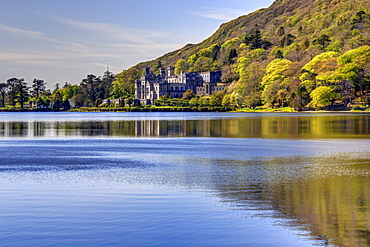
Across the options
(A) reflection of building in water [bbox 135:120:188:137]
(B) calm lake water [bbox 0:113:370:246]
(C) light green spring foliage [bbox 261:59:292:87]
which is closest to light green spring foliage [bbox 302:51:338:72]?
(C) light green spring foliage [bbox 261:59:292:87]

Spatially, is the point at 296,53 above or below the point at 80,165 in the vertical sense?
above

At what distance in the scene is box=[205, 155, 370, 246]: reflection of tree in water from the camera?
13.1m

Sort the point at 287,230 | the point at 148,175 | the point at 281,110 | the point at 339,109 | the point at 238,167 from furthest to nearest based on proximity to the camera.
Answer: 1. the point at 281,110
2. the point at 339,109
3. the point at 238,167
4. the point at 148,175
5. the point at 287,230

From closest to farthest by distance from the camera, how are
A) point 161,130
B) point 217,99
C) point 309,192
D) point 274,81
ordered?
point 309,192, point 161,130, point 274,81, point 217,99

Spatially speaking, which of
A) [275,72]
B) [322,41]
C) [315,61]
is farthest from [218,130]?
[322,41]

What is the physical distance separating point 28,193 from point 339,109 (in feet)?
386

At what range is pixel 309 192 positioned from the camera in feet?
59.3

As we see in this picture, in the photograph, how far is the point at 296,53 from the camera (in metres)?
175

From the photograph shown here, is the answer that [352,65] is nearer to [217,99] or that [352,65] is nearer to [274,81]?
[274,81]

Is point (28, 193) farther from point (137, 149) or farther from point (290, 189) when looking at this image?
point (137, 149)

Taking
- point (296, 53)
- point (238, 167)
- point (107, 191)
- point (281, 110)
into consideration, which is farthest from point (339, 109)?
A: point (107, 191)

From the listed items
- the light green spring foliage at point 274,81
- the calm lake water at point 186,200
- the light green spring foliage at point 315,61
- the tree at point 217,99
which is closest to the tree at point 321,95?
the light green spring foliage at point 315,61

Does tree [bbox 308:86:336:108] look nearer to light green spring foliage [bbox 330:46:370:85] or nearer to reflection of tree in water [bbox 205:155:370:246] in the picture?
light green spring foliage [bbox 330:46:370:85]

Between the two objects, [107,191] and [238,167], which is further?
[238,167]
